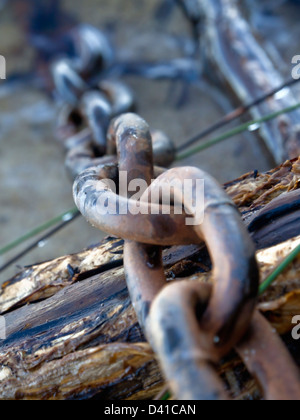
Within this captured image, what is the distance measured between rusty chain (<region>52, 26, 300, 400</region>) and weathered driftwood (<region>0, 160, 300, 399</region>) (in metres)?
0.11

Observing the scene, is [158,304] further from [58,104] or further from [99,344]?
[58,104]

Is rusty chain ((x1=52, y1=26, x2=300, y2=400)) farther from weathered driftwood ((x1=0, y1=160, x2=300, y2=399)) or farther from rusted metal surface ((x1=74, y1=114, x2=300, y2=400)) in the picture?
weathered driftwood ((x1=0, y1=160, x2=300, y2=399))

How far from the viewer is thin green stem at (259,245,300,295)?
0.72 m

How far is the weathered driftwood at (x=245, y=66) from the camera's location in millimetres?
1737

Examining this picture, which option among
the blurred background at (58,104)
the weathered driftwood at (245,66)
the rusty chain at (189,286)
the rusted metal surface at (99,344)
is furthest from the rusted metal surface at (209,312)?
the blurred background at (58,104)

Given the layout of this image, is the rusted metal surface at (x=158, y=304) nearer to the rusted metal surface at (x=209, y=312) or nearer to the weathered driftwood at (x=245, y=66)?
the rusted metal surface at (x=209, y=312)

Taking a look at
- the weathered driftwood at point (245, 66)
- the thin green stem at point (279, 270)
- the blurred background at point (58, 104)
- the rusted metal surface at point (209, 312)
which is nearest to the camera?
the rusted metal surface at point (209, 312)

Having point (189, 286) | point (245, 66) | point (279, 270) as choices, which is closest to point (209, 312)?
point (189, 286)

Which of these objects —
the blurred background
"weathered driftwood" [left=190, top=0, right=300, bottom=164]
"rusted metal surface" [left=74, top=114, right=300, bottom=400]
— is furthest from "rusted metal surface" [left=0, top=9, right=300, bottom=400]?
the blurred background

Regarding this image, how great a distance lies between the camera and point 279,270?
2.40ft

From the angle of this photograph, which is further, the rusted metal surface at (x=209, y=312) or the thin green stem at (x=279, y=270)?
the thin green stem at (x=279, y=270)

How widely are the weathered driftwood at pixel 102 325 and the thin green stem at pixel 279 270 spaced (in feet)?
0.06

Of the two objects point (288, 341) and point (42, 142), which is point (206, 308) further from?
point (42, 142)

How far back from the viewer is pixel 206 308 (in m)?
0.60
